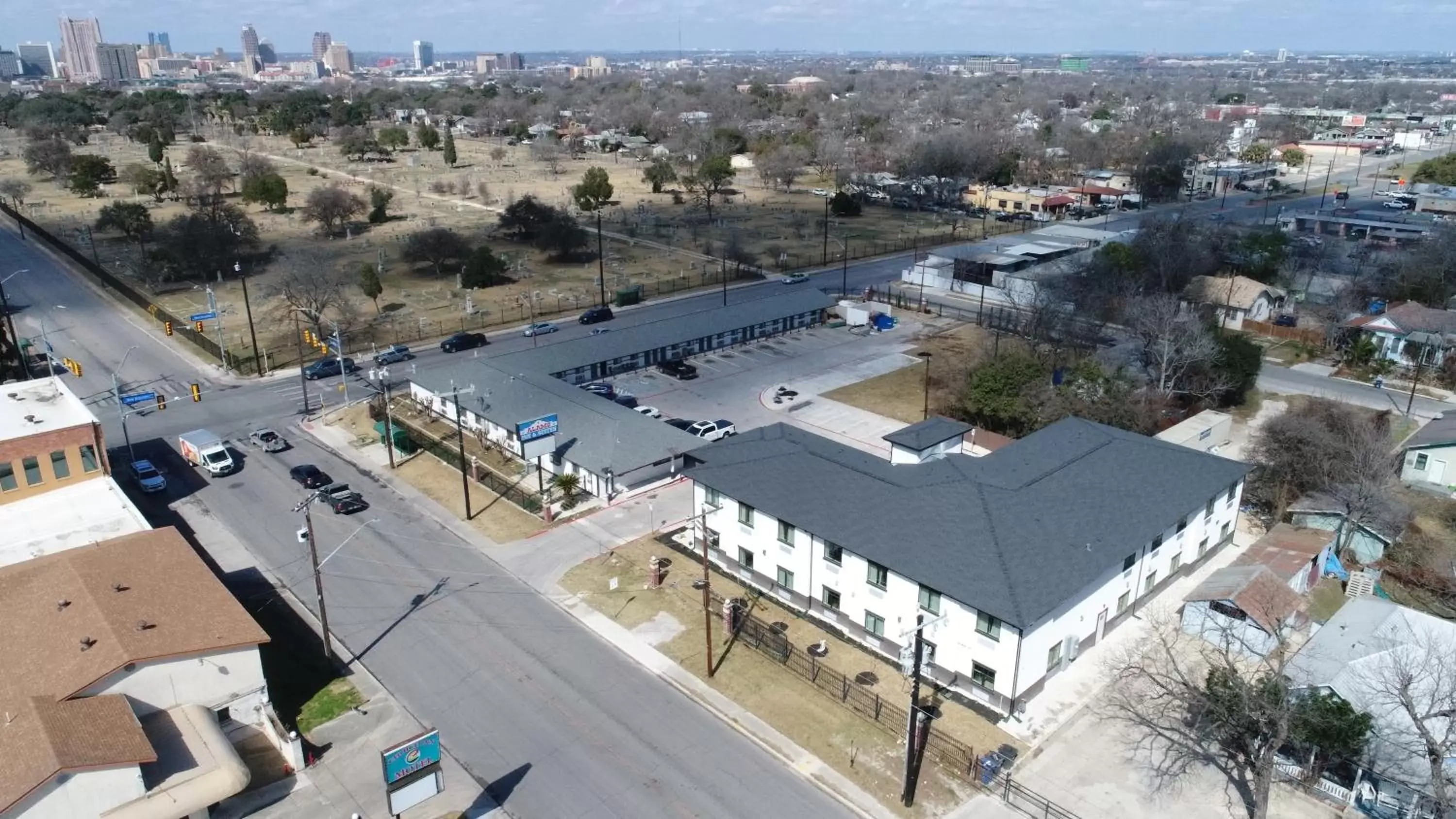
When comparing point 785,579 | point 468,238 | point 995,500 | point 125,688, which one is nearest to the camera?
point 125,688

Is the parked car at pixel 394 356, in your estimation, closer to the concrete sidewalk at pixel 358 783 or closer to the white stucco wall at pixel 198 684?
the concrete sidewalk at pixel 358 783

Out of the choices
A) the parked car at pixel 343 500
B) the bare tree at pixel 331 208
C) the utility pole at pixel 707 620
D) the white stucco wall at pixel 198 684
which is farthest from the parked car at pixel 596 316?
the white stucco wall at pixel 198 684

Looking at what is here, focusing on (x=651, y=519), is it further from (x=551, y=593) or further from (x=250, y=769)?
(x=250, y=769)

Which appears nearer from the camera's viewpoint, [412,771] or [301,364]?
[412,771]

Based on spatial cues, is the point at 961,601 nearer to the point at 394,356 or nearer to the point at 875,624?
the point at 875,624

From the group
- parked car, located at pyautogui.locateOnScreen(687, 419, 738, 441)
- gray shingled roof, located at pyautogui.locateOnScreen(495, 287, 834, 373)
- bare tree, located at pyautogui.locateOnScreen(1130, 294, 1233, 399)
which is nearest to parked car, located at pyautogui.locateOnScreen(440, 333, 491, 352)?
gray shingled roof, located at pyautogui.locateOnScreen(495, 287, 834, 373)

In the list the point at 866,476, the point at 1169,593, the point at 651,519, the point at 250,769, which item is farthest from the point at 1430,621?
the point at 250,769

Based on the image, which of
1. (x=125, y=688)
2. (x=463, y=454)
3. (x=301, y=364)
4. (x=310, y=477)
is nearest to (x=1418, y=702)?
(x=463, y=454)
